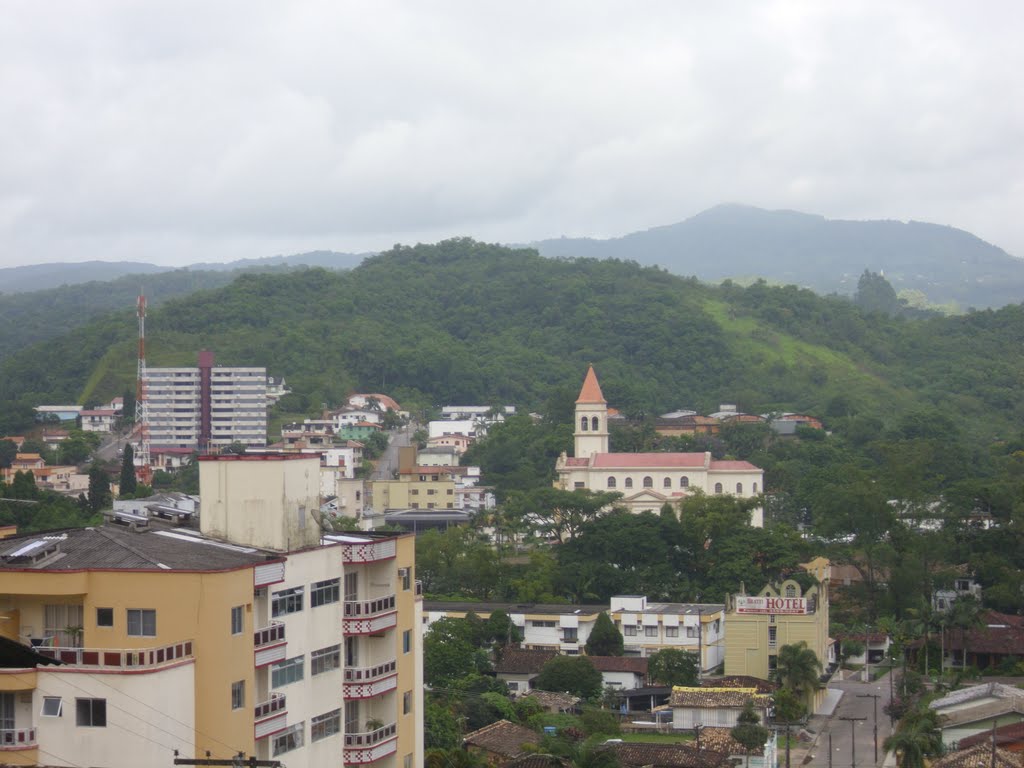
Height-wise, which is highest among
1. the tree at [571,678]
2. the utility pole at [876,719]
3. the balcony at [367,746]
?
the balcony at [367,746]

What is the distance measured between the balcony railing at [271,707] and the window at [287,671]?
0.46ft

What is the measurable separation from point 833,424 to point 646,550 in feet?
142

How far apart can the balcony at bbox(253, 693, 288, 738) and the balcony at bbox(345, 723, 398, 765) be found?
1.77 m

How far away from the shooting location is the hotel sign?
4909 cm

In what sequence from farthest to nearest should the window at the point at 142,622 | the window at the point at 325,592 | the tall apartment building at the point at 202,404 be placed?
the tall apartment building at the point at 202,404 → the window at the point at 325,592 → the window at the point at 142,622

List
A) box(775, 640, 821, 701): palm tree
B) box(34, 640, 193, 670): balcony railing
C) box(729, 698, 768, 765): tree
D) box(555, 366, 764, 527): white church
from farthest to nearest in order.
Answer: box(555, 366, 764, 527): white church < box(775, 640, 821, 701): palm tree < box(729, 698, 768, 765): tree < box(34, 640, 193, 670): balcony railing

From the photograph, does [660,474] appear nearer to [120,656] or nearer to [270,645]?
[270,645]

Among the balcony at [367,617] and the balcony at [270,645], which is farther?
the balcony at [367,617]

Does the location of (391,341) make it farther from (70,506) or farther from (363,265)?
(70,506)

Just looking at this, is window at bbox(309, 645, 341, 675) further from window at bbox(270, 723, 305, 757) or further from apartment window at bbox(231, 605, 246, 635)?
apartment window at bbox(231, 605, 246, 635)

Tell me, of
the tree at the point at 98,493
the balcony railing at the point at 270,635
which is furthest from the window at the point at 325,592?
the tree at the point at 98,493

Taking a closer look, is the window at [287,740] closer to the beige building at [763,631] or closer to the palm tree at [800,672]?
the palm tree at [800,672]

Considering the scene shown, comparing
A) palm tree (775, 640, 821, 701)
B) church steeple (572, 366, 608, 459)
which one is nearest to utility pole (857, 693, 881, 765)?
palm tree (775, 640, 821, 701)

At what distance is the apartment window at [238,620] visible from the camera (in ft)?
57.9
